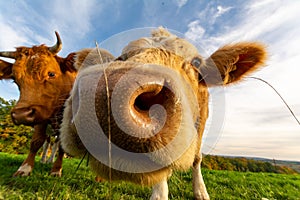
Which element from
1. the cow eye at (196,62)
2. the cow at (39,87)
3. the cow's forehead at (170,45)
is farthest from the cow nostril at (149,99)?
the cow at (39,87)

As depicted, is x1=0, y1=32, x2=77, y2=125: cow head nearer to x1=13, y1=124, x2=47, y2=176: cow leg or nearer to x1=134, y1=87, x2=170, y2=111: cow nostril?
x1=13, y1=124, x2=47, y2=176: cow leg

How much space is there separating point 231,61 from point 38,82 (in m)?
4.00

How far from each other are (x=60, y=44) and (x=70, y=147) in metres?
4.59

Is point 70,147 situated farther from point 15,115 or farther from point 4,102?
point 4,102

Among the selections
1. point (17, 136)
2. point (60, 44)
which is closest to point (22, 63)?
point (60, 44)

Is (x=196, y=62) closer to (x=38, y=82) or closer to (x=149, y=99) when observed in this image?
(x=149, y=99)

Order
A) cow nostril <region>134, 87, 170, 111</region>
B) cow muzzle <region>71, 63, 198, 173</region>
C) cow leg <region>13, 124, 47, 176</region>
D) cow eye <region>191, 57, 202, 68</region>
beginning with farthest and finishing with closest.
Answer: cow leg <region>13, 124, 47, 176</region>, cow eye <region>191, 57, 202, 68</region>, cow nostril <region>134, 87, 170, 111</region>, cow muzzle <region>71, 63, 198, 173</region>

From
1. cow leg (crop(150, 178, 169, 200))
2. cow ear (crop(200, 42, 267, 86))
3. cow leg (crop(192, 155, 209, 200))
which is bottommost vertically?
cow leg (crop(192, 155, 209, 200))

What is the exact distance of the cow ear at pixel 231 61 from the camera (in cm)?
321

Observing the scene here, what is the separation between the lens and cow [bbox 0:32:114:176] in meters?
4.73

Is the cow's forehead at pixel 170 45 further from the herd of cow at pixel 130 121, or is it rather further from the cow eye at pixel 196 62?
the herd of cow at pixel 130 121

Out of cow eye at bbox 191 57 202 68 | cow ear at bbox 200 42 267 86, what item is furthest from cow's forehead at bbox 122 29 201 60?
cow ear at bbox 200 42 267 86

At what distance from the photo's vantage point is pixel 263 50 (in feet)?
10.4

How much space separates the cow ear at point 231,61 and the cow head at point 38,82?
3024 mm
